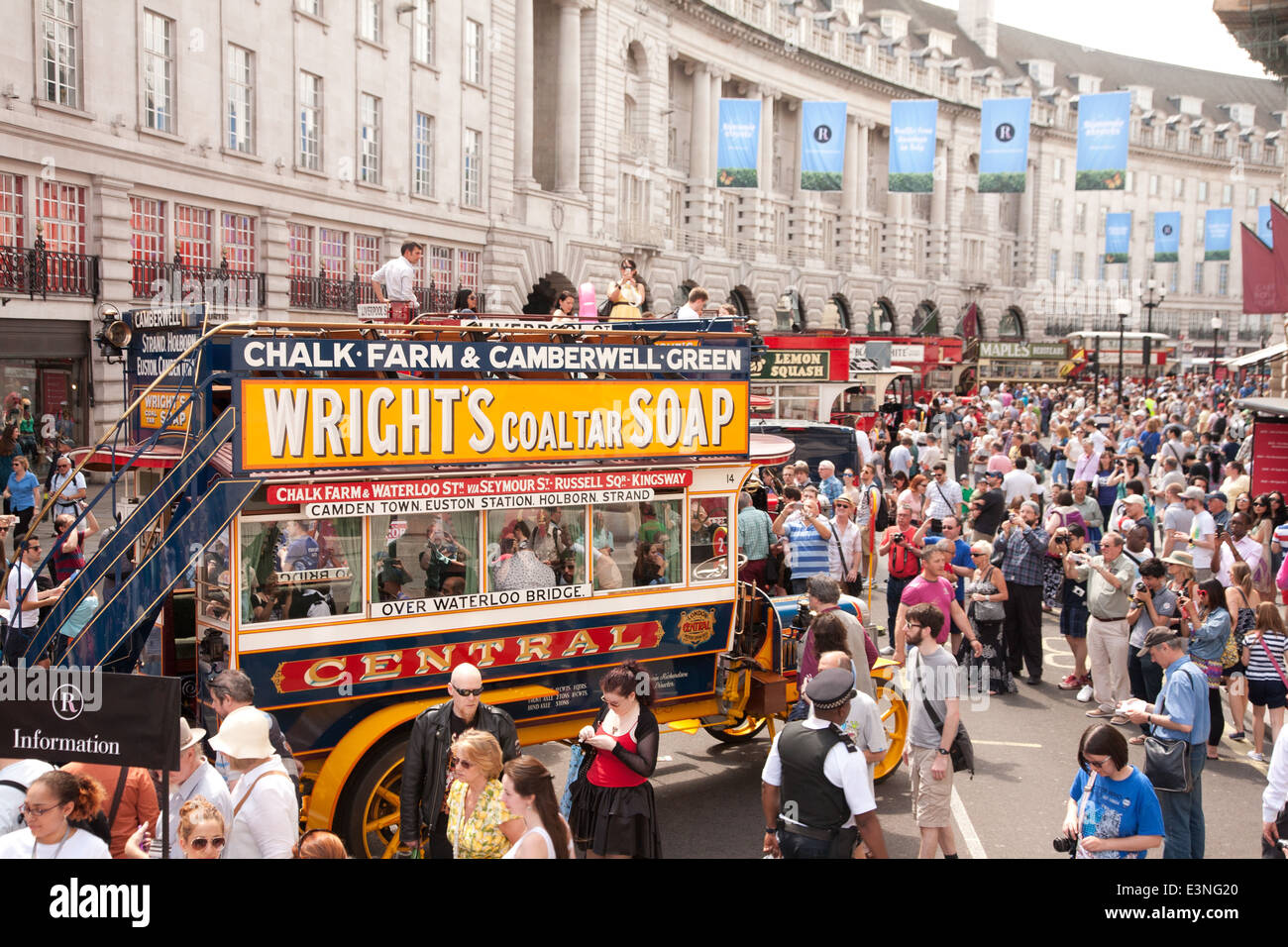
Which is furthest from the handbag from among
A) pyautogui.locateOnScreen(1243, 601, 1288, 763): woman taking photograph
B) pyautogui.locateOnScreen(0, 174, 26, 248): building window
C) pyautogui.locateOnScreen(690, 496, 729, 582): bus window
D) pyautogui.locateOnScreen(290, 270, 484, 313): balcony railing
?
pyautogui.locateOnScreen(290, 270, 484, 313): balcony railing

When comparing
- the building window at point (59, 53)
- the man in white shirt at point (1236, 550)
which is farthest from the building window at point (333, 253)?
the man in white shirt at point (1236, 550)

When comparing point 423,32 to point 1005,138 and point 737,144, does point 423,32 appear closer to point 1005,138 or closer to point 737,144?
point 737,144

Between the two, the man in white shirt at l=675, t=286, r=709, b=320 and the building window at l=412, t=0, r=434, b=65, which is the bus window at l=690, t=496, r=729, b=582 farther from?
the building window at l=412, t=0, r=434, b=65

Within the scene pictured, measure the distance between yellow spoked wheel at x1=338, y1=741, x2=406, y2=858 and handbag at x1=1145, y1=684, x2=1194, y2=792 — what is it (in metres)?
4.75

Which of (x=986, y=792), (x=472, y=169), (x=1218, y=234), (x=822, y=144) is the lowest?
(x=986, y=792)

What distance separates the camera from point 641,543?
29.0ft

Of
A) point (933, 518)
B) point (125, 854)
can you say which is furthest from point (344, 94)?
point (125, 854)

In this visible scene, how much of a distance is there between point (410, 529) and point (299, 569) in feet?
2.55

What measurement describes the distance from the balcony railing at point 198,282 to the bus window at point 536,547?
18885mm

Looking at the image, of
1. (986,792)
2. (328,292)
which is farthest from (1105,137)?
(986,792)

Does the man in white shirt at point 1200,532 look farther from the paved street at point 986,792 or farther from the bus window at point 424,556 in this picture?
the bus window at point 424,556

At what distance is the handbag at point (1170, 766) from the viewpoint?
7320mm
